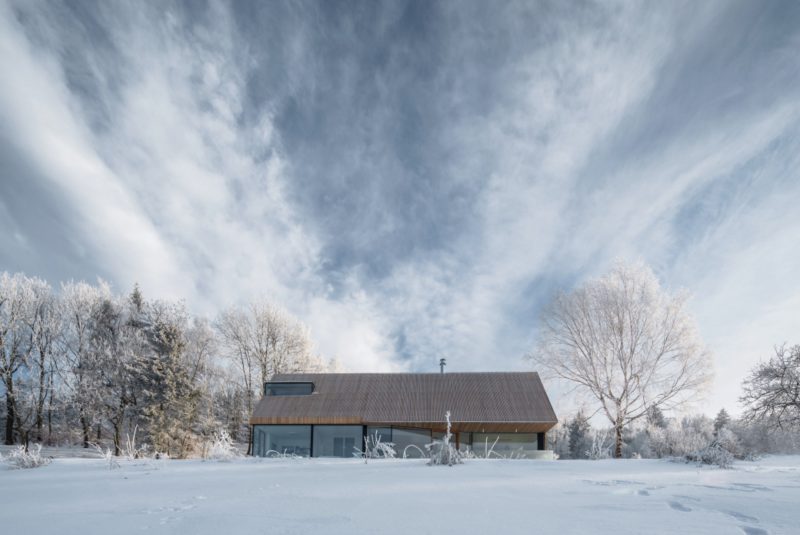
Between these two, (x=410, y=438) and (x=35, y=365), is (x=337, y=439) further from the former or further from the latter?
(x=35, y=365)

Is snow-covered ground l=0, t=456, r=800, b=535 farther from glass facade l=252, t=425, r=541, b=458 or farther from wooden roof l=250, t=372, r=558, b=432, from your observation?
glass facade l=252, t=425, r=541, b=458

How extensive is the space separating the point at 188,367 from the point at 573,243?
23.7 m

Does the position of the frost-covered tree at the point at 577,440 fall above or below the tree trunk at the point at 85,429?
below

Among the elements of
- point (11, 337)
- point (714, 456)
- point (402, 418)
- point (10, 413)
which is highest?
point (11, 337)

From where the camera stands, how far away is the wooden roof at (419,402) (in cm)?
1928

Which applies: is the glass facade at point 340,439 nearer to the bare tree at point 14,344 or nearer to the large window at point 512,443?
the large window at point 512,443

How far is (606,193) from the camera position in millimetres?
16281

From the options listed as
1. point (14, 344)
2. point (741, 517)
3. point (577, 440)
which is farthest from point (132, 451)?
point (577, 440)

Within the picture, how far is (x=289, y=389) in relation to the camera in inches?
850

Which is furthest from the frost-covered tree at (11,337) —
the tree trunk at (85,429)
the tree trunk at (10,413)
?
the tree trunk at (85,429)

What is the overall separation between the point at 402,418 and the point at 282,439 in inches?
217

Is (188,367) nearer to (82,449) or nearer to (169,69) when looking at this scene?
(82,449)

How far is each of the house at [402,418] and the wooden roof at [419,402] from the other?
0.14 feet

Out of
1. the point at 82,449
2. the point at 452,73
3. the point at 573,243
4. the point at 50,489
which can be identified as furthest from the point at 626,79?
the point at 82,449
